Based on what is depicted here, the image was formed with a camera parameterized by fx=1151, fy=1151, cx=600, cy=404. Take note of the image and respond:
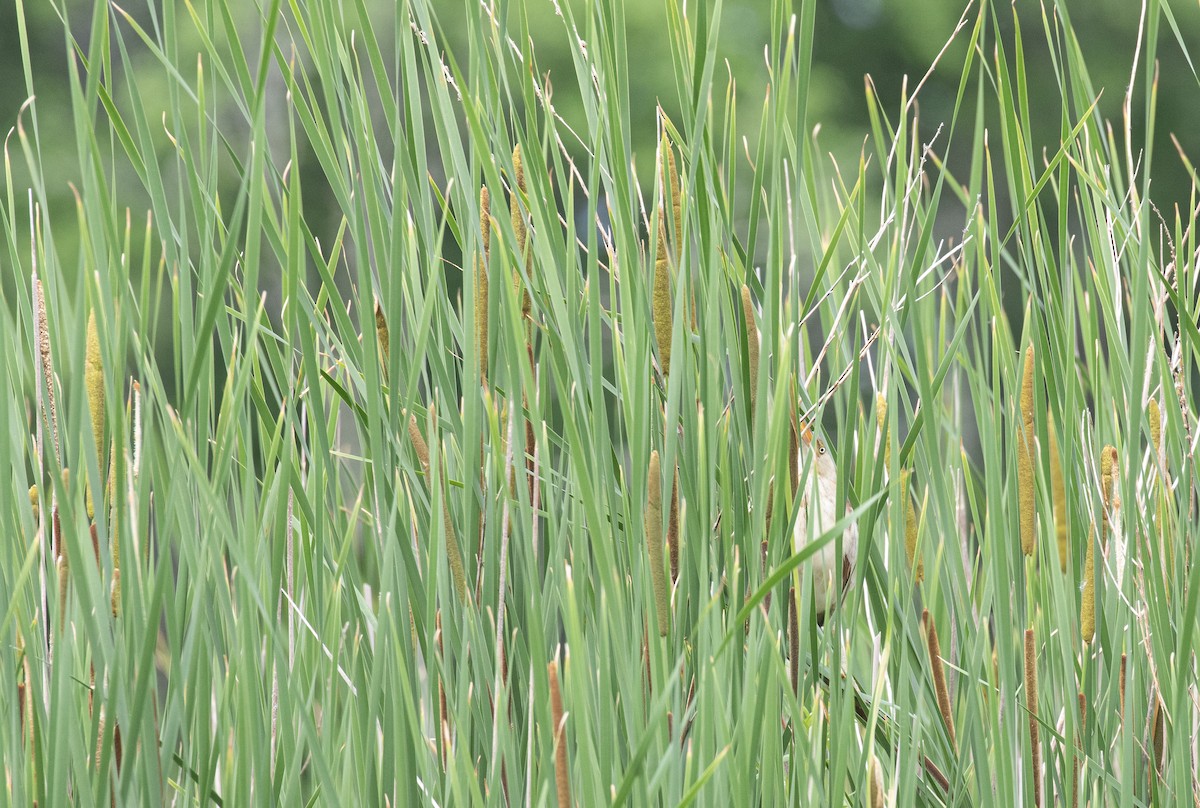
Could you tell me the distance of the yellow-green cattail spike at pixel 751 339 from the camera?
0.45 m

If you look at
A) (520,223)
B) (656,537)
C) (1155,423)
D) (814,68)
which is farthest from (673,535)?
(814,68)

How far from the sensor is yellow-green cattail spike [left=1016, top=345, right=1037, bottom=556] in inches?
18.2

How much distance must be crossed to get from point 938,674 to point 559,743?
7.7 inches

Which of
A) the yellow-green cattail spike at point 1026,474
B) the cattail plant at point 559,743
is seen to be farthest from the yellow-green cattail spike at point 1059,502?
the cattail plant at point 559,743

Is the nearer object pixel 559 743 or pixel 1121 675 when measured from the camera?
pixel 559 743

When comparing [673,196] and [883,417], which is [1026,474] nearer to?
[883,417]

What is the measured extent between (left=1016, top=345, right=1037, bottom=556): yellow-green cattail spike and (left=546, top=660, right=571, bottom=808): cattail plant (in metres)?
0.23

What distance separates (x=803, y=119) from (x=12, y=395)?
34 centimetres

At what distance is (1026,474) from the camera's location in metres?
0.46

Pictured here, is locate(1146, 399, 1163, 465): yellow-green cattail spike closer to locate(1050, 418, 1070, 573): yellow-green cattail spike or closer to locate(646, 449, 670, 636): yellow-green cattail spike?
locate(1050, 418, 1070, 573): yellow-green cattail spike

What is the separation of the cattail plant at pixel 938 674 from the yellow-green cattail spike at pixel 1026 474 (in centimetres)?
5

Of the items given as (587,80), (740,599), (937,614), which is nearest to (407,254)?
(587,80)

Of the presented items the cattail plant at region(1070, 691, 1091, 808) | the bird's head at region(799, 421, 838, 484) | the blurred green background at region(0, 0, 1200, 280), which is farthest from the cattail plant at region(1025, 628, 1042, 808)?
the blurred green background at region(0, 0, 1200, 280)

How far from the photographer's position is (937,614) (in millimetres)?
602
